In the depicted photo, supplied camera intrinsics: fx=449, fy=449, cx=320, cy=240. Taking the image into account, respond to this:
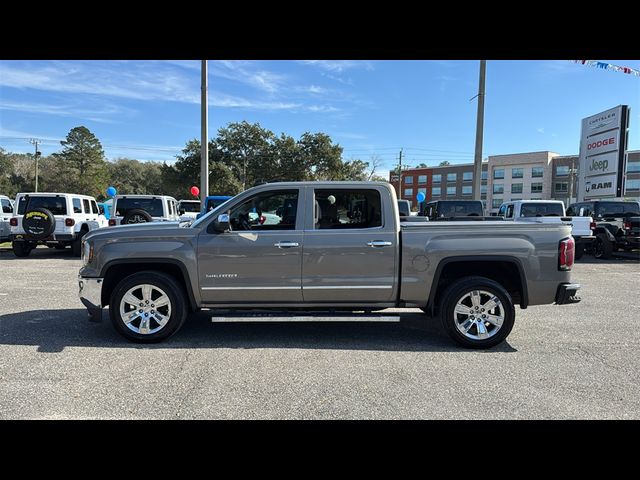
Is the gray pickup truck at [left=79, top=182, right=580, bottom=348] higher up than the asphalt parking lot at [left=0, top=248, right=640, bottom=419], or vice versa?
the gray pickup truck at [left=79, top=182, right=580, bottom=348]

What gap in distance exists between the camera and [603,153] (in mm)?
19297

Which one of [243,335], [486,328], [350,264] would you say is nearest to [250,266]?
[243,335]

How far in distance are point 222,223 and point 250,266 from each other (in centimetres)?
58

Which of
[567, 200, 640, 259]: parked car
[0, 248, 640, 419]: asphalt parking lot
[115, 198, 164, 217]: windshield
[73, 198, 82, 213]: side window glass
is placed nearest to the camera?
[0, 248, 640, 419]: asphalt parking lot

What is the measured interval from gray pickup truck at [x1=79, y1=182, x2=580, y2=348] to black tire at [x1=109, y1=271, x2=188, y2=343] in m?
0.01

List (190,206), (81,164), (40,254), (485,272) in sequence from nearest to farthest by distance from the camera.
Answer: (485,272), (40,254), (190,206), (81,164)

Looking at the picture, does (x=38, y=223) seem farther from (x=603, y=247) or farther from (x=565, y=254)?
(x=603, y=247)

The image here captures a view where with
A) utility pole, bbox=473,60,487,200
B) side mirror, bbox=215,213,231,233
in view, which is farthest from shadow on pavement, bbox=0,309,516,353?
utility pole, bbox=473,60,487,200

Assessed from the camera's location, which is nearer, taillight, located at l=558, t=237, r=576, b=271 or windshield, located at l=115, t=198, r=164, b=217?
taillight, located at l=558, t=237, r=576, b=271

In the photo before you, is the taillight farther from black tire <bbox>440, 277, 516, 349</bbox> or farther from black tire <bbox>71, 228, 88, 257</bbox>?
black tire <bbox>71, 228, 88, 257</bbox>

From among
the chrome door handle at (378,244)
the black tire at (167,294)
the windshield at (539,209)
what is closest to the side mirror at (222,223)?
the black tire at (167,294)

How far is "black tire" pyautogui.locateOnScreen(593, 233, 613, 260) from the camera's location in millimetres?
14484
